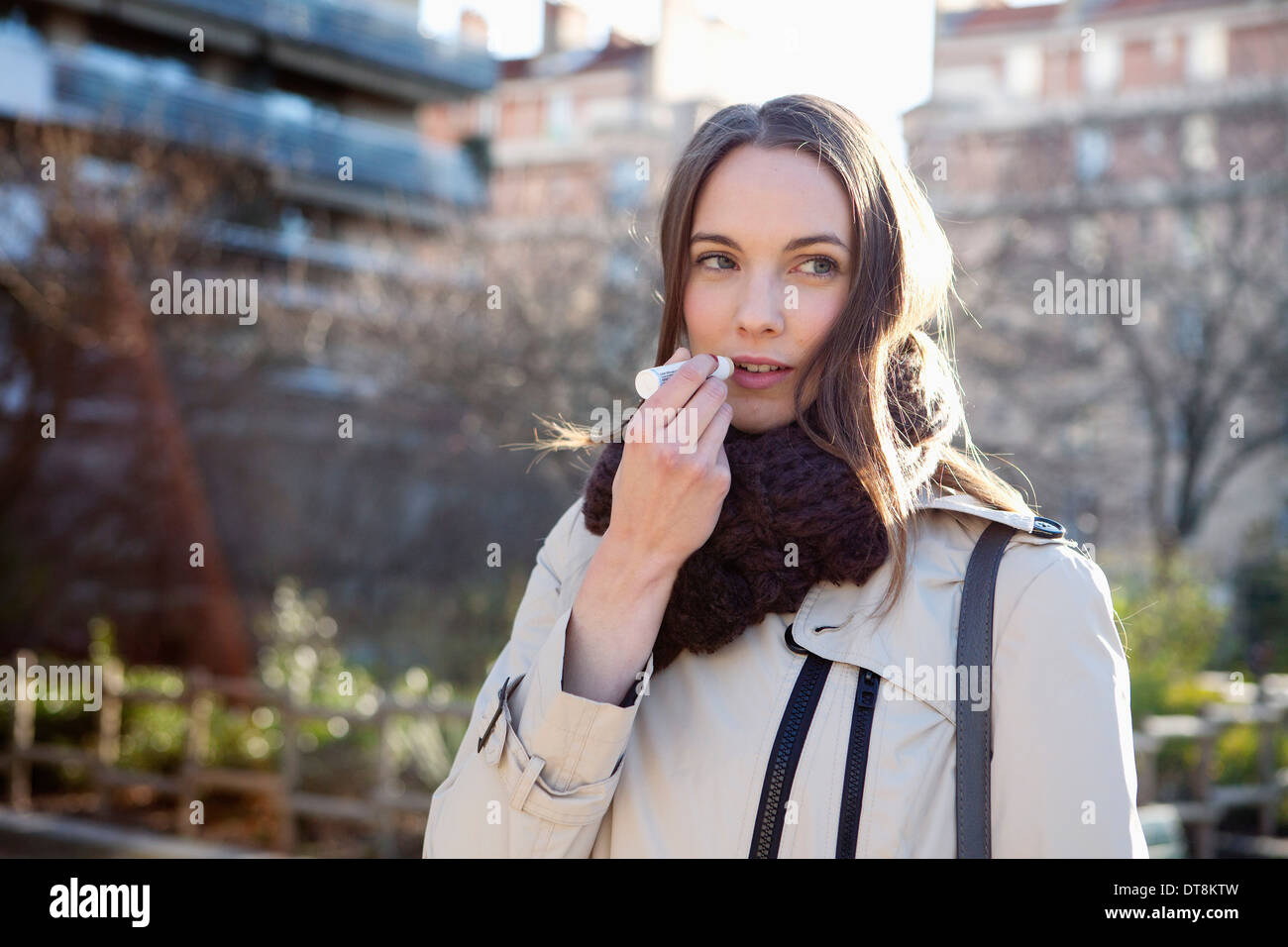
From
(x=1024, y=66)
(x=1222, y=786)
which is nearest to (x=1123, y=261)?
(x=1222, y=786)

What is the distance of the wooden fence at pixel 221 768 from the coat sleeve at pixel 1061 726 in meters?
4.66

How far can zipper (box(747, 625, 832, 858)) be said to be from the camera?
5.29 feet

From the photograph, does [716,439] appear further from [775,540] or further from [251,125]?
[251,125]

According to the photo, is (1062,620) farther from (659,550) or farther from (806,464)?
(659,550)

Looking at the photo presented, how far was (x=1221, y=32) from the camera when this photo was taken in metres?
17.5

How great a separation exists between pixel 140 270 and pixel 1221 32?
15.8 metres

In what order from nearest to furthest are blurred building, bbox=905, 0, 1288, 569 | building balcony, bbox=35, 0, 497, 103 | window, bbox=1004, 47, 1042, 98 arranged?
blurred building, bbox=905, 0, 1288, 569 → building balcony, bbox=35, 0, 497, 103 → window, bbox=1004, 47, 1042, 98

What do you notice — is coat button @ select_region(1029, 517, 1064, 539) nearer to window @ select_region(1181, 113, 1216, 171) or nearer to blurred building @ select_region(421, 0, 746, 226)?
blurred building @ select_region(421, 0, 746, 226)

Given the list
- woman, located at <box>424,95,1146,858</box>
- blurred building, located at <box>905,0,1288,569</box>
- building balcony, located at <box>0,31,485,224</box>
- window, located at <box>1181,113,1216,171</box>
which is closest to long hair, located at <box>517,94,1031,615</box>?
woman, located at <box>424,95,1146,858</box>

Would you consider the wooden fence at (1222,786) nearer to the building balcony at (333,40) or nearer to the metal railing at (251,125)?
the metal railing at (251,125)

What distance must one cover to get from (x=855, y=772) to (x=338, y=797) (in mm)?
5980

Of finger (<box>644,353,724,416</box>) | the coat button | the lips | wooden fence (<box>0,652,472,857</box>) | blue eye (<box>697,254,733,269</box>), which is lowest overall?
wooden fence (<box>0,652,472,857</box>)

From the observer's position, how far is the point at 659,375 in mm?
1780

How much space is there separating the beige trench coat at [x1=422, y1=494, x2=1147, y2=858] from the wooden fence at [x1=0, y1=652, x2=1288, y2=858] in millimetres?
4419
